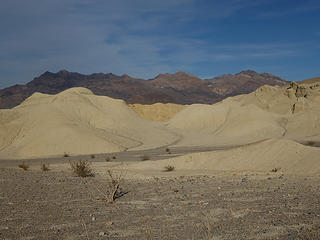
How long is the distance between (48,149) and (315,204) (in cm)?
3688

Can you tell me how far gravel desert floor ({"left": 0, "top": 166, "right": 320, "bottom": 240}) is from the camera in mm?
5941

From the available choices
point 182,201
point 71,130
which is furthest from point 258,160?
point 71,130

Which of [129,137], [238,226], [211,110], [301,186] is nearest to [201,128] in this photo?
[211,110]

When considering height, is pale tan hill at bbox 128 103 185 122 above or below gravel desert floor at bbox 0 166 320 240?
above

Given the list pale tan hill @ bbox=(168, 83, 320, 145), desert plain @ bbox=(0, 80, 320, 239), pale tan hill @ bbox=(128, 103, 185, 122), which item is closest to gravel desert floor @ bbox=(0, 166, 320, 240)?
desert plain @ bbox=(0, 80, 320, 239)

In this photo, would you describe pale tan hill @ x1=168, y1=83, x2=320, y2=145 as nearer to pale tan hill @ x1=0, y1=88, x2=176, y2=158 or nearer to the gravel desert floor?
pale tan hill @ x1=0, y1=88, x2=176, y2=158

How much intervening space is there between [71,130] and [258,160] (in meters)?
29.6

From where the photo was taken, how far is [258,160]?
20.7 metres

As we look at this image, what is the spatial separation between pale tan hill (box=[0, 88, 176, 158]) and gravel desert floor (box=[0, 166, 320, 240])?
101 ft

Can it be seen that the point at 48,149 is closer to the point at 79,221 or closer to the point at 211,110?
the point at 79,221

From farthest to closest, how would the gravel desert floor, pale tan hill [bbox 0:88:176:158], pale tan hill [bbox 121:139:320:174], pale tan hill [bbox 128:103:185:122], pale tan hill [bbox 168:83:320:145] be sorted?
pale tan hill [bbox 128:103:185:122]
pale tan hill [bbox 168:83:320:145]
pale tan hill [bbox 0:88:176:158]
pale tan hill [bbox 121:139:320:174]
the gravel desert floor

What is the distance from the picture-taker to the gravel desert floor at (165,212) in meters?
5.94

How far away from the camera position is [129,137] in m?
54.2

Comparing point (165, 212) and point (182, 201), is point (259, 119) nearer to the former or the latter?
point (182, 201)
